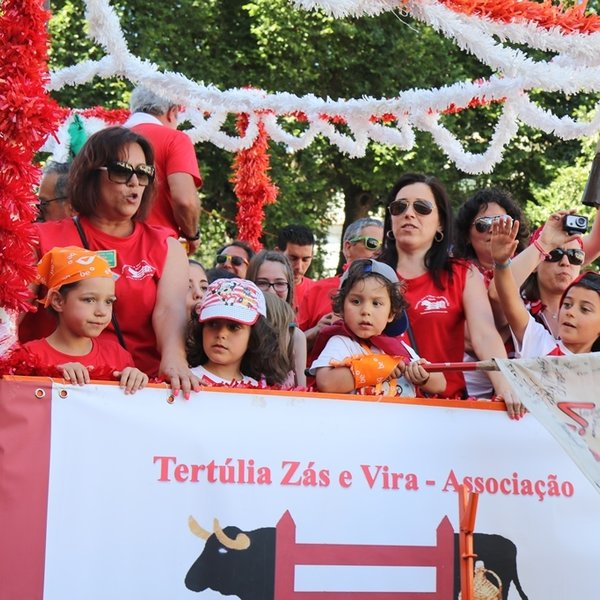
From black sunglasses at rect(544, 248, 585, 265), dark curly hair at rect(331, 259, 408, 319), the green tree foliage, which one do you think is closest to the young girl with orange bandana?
dark curly hair at rect(331, 259, 408, 319)

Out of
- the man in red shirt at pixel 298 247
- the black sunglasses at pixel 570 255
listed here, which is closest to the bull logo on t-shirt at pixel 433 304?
the black sunglasses at pixel 570 255

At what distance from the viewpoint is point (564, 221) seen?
17.9ft

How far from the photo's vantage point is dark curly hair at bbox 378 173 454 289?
5379 mm

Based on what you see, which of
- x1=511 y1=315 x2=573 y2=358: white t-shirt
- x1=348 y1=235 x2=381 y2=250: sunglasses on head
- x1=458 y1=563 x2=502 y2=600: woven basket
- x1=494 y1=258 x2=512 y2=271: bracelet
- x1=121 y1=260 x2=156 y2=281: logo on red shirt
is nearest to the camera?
x1=458 y1=563 x2=502 y2=600: woven basket

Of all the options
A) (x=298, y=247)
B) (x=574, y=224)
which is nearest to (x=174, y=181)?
(x=574, y=224)

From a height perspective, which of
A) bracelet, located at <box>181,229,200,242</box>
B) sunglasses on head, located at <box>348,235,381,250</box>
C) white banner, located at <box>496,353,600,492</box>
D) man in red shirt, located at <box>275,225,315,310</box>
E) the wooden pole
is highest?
man in red shirt, located at <box>275,225,315,310</box>

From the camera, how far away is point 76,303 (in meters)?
4.23

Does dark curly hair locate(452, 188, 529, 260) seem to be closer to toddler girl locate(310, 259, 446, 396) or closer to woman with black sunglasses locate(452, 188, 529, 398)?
woman with black sunglasses locate(452, 188, 529, 398)

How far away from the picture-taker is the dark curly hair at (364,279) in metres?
4.88

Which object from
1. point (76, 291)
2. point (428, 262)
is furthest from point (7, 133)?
point (428, 262)

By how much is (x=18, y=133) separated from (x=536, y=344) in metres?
2.62

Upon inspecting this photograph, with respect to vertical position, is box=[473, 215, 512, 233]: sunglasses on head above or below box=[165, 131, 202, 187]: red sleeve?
below

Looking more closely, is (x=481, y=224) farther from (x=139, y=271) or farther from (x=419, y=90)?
(x=139, y=271)

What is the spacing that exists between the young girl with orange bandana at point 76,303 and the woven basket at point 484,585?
4.99 ft
